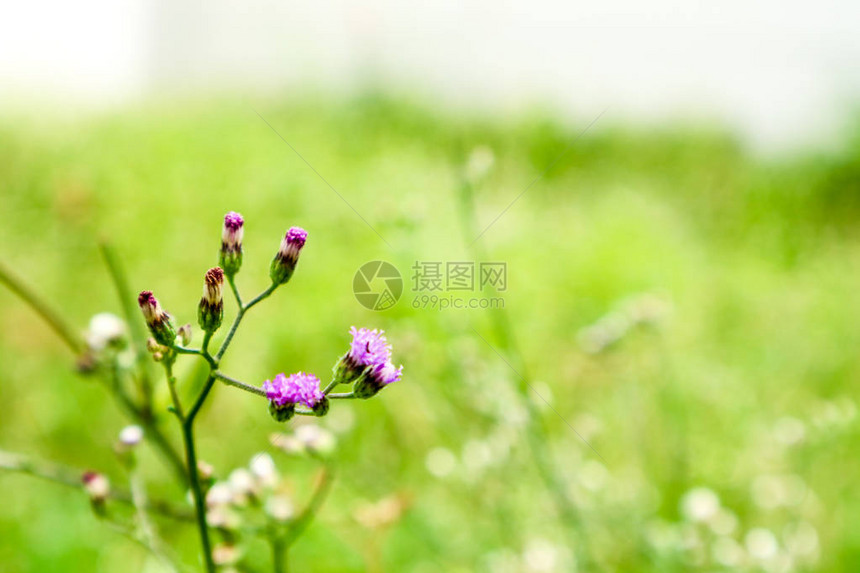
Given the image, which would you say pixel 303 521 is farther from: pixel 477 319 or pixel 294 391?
pixel 477 319

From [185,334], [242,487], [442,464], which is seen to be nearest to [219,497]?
[242,487]

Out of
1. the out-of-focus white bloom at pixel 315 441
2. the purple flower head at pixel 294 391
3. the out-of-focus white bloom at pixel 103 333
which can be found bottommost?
the purple flower head at pixel 294 391

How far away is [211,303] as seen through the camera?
394mm

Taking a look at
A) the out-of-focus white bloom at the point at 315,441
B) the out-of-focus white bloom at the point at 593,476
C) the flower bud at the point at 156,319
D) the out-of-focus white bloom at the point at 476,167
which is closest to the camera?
the flower bud at the point at 156,319

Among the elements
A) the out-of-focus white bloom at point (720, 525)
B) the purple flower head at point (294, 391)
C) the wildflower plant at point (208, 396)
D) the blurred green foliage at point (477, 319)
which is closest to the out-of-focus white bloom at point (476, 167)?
the blurred green foliage at point (477, 319)

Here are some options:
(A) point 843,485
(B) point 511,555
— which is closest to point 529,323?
(A) point 843,485

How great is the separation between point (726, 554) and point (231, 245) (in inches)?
30.8

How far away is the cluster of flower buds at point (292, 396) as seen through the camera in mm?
376

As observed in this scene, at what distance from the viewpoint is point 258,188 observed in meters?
2.32

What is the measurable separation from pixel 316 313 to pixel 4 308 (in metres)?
0.79

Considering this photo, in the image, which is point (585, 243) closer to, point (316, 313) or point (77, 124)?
point (316, 313)

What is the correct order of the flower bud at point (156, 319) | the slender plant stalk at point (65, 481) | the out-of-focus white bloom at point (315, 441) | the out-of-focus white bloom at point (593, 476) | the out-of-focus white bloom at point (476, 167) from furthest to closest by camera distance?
the out-of-focus white bloom at point (593, 476) < the out-of-focus white bloom at point (476, 167) < the out-of-focus white bloom at point (315, 441) < the slender plant stalk at point (65, 481) < the flower bud at point (156, 319)

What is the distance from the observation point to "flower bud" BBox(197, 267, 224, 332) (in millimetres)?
393

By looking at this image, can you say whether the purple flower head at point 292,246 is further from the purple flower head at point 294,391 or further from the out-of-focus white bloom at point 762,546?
the out-of-focus white bloom at point 762,546
